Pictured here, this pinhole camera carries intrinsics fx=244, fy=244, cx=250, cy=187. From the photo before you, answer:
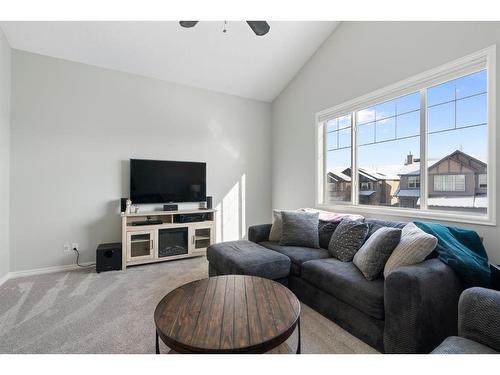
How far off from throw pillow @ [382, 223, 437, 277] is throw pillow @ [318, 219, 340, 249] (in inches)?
39.1

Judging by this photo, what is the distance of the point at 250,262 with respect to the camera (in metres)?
2.27

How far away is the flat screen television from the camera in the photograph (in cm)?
361

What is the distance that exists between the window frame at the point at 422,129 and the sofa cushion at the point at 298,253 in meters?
0.94

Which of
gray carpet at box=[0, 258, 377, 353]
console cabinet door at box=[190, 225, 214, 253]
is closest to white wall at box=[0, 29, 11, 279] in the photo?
gray carpet at box=[0, 258, 377, 353]

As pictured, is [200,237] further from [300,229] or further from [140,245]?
[300,229]

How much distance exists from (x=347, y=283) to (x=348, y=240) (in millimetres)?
629

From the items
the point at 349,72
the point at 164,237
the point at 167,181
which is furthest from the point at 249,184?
the point at 349,72

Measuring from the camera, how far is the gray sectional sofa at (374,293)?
4.71 ft

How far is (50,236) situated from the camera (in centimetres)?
321

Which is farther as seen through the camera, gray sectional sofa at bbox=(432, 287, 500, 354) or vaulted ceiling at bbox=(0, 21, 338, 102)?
vaulted ceiling at bbox=(0, 21, 338, 102)

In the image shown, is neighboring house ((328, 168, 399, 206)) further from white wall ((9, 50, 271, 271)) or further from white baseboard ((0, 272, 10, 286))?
white baseboard ((0, 272, 10, 286))

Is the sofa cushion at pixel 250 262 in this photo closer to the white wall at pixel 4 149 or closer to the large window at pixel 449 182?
the large window at pixel 449 182

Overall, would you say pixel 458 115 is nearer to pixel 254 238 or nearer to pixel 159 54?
pixel 254 238
